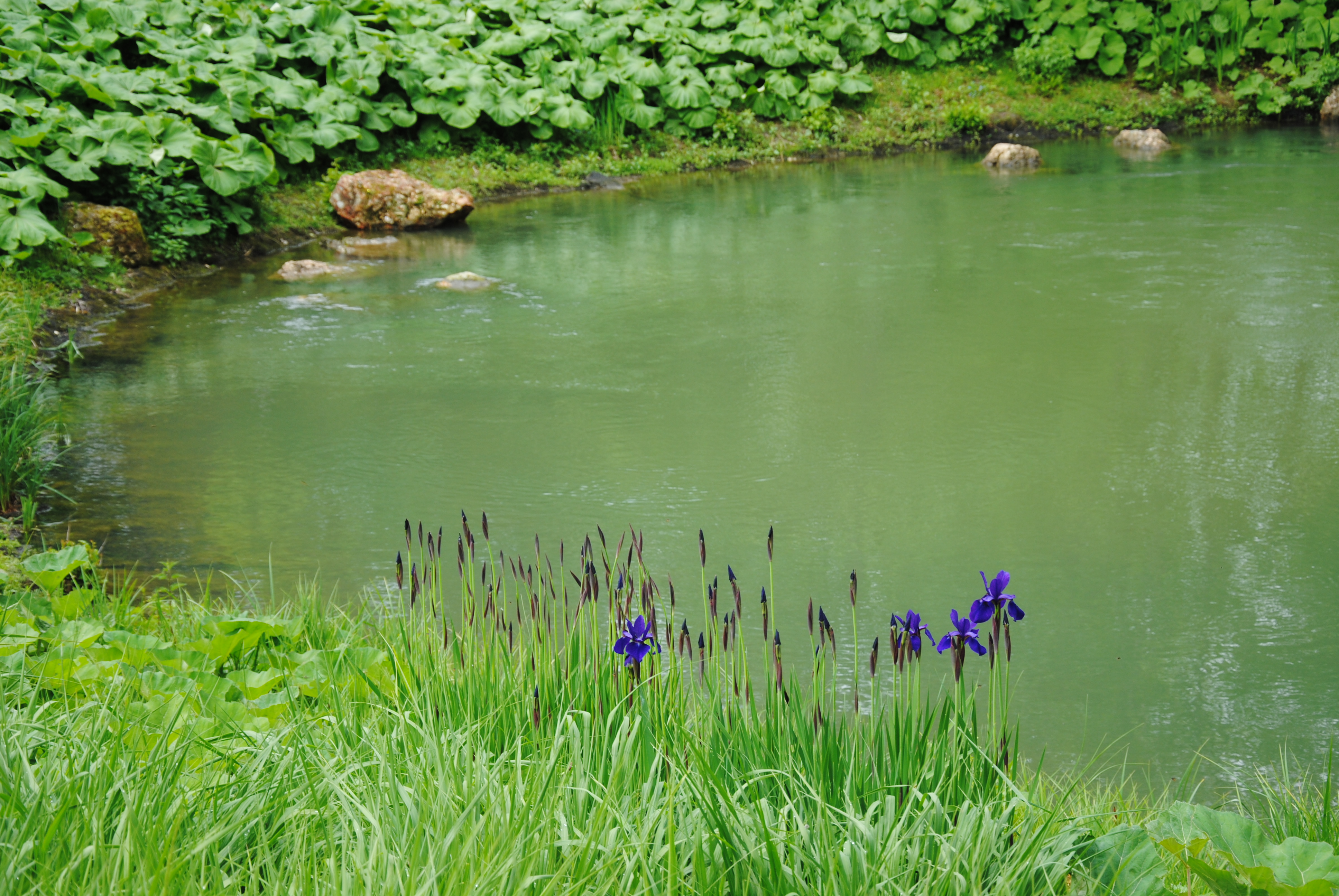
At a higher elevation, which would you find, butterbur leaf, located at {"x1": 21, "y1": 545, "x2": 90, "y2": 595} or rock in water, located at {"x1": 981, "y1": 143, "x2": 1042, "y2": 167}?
rock in water, located at {"x1": 981, "y1": 143, "x2": 1042, "y2": 167}

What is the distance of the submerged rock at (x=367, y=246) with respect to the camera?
8805 millimetres

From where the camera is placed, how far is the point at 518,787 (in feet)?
5.29

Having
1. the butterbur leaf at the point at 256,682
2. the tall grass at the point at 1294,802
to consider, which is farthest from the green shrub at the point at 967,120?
the butterbur leaf at the point at 256,682

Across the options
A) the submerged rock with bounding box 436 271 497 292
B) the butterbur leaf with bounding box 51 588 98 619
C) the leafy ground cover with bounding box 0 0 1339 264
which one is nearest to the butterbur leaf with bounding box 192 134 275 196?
the leafy ground cover with bounding box 0 0 1339 264

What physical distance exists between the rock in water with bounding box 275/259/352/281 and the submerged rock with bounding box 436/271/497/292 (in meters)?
0.97

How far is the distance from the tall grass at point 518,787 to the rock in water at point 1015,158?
1049 cm

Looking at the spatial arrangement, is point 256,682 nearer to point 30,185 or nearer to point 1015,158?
point 30,185

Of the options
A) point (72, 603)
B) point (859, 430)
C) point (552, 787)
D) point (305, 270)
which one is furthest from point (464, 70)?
point (552, 787)

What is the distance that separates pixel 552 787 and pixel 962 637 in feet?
2.13

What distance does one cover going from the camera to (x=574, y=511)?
3.96m

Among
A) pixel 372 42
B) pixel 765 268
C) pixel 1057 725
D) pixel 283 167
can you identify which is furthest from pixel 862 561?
pixel 372 42

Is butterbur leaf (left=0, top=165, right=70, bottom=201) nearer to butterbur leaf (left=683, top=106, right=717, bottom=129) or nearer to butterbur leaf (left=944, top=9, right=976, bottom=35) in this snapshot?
butterbur leaf (left=683, top=106, right=717, bottom=129)

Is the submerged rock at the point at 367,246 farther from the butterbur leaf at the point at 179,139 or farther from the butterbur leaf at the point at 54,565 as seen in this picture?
the butterbur leaf at the point at 54,565

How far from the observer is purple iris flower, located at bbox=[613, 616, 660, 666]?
1.83 meters
